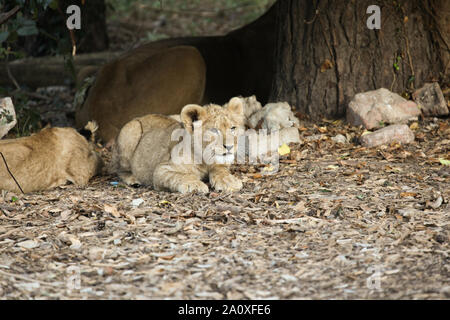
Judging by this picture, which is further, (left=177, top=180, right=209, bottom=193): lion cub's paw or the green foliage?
the green foliage

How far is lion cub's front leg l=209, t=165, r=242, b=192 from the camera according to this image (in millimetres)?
5586

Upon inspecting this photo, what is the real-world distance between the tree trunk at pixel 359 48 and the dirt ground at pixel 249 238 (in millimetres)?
1549

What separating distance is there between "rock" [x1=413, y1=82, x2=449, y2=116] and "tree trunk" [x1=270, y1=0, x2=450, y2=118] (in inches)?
6.3

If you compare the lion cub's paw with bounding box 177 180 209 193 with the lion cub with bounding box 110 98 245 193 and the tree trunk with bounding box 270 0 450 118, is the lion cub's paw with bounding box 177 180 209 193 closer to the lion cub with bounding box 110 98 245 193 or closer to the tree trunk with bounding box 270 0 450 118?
the lion cub with bounding box 110 98 245 193

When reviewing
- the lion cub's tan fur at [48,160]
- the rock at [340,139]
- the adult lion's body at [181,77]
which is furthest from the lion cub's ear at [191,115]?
the adult lion's body at [181,77]

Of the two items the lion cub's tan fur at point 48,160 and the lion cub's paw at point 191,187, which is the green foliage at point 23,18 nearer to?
→ the lion cub's tan fur at point 48,160

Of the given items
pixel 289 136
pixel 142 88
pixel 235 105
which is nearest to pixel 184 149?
pixel 235 105

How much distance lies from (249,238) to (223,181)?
1.10 metres

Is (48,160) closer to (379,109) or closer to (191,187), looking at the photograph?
(191,187)

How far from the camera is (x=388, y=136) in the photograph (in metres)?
6.95

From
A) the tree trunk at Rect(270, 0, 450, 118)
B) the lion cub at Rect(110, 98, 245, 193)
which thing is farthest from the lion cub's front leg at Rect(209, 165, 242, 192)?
the tree trunk at Rect(270, 0, 450, 118)

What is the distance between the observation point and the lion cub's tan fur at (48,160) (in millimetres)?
5996

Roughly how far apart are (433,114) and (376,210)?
2999 mm
